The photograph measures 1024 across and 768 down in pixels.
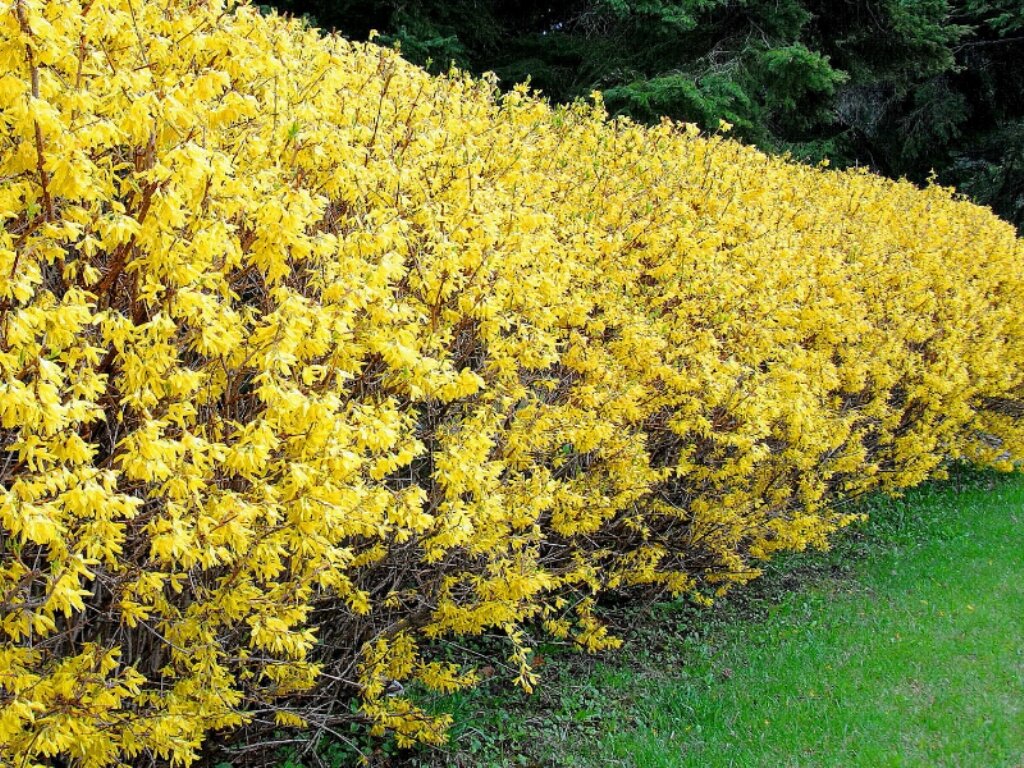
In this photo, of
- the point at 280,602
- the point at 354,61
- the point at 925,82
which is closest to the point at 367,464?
the point at 280,602

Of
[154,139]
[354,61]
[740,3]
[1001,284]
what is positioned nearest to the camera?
[154,139]

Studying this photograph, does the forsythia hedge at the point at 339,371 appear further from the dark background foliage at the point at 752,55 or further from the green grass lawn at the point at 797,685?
the dark background foliage at the point at 752,55

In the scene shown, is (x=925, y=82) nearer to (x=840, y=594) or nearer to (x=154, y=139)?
(x=840, y=594)

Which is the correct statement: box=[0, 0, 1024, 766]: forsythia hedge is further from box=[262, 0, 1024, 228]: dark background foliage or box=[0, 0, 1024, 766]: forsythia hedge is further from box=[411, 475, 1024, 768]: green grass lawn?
box=[262, 0, 1024, 228]: dark background foliage

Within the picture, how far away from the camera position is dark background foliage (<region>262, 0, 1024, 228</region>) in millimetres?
10539

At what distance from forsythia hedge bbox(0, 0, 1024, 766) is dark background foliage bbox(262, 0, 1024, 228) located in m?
4.13

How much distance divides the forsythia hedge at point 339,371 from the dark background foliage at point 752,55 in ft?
13.6

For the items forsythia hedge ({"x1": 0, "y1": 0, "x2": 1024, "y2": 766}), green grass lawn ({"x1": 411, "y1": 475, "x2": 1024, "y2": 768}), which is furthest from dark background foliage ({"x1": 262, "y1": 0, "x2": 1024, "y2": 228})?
green grass lawn ({"x1": 411, "y1": 475, "x2": 1024, "y2": 768})

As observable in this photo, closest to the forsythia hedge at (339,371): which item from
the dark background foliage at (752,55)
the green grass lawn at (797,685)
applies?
the green grass lawn at (797,685)

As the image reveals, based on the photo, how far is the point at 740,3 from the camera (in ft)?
37.3

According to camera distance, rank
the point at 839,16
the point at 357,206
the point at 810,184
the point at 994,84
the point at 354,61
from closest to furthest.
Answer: the point at 357,206 < the point at 354,61 < the point at 810,184 < the point at 839,16 < the point at 994,84

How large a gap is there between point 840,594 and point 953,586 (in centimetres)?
108

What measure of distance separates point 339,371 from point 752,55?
32.3 feet

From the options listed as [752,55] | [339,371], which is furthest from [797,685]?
[752,55]
